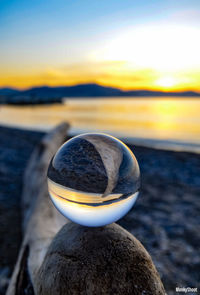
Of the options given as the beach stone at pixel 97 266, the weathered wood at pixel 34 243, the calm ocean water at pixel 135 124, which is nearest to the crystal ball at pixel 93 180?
the beach stone at pixel 97 266

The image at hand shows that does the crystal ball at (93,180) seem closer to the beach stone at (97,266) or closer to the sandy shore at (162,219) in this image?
the beach stone at (97,266)

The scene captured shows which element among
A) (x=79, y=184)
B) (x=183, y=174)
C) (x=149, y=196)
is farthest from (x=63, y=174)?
(x=183, y=174)

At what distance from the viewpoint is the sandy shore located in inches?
110

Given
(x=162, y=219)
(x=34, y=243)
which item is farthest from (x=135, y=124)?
(x=34, y=243)

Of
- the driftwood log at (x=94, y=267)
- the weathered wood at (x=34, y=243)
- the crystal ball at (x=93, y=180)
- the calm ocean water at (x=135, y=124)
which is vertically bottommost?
the calm ocean water at (x=135, y=124)

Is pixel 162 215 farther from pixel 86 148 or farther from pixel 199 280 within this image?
pixel 86 148

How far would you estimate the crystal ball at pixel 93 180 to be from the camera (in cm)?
134

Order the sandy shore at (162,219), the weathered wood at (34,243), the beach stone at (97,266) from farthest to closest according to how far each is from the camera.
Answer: the sandy shore at (162,219) → the weathered wood at (34,243) → the beach stone at (97,266)

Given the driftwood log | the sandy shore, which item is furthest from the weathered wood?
the sandy shore

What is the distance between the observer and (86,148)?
4.73ft

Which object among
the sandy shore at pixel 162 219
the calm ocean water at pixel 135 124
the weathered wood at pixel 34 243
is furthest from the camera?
the calm ocean water at pixel 135 124

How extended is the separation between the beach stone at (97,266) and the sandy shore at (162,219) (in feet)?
4.47

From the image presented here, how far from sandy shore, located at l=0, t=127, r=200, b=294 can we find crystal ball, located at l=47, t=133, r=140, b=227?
1751mm

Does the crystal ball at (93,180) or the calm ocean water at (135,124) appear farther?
the calm ocean water at (135,124)
